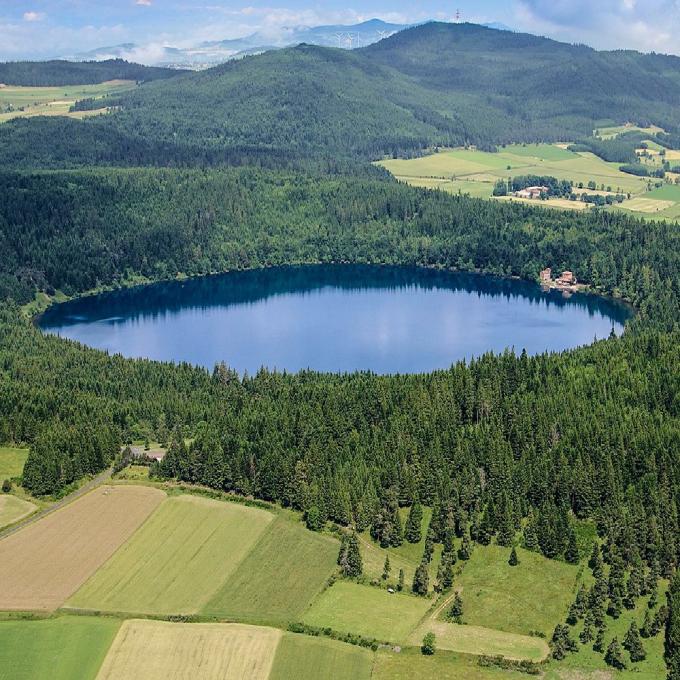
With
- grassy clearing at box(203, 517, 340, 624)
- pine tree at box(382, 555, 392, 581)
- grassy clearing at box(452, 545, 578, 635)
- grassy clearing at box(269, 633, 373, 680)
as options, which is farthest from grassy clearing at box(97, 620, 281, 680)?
grassy clearing at box(452, 545, 578, 635)

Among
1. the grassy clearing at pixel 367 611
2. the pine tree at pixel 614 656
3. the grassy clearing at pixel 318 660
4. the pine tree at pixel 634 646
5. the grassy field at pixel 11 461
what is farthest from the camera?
the grassy field at pixel 11 461

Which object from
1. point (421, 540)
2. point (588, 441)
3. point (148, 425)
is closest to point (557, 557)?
point (421, 540)

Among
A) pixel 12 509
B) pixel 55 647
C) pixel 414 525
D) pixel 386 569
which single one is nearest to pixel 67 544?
pixel 12 509

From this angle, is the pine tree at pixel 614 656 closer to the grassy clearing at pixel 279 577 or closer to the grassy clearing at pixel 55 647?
the grassy clearing at pixel 279 577

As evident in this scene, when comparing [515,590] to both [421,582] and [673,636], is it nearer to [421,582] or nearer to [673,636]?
[421,582]

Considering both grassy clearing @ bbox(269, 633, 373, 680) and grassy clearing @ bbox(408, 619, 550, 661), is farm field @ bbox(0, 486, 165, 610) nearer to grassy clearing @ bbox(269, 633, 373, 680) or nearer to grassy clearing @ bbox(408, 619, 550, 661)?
grassy clearing @ bbox(269, 633, 373, 680)

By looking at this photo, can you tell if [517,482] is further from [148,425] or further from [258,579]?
[148,425]

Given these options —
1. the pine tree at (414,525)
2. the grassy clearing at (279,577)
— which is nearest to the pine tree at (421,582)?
the grassy clearing at (279,577)
